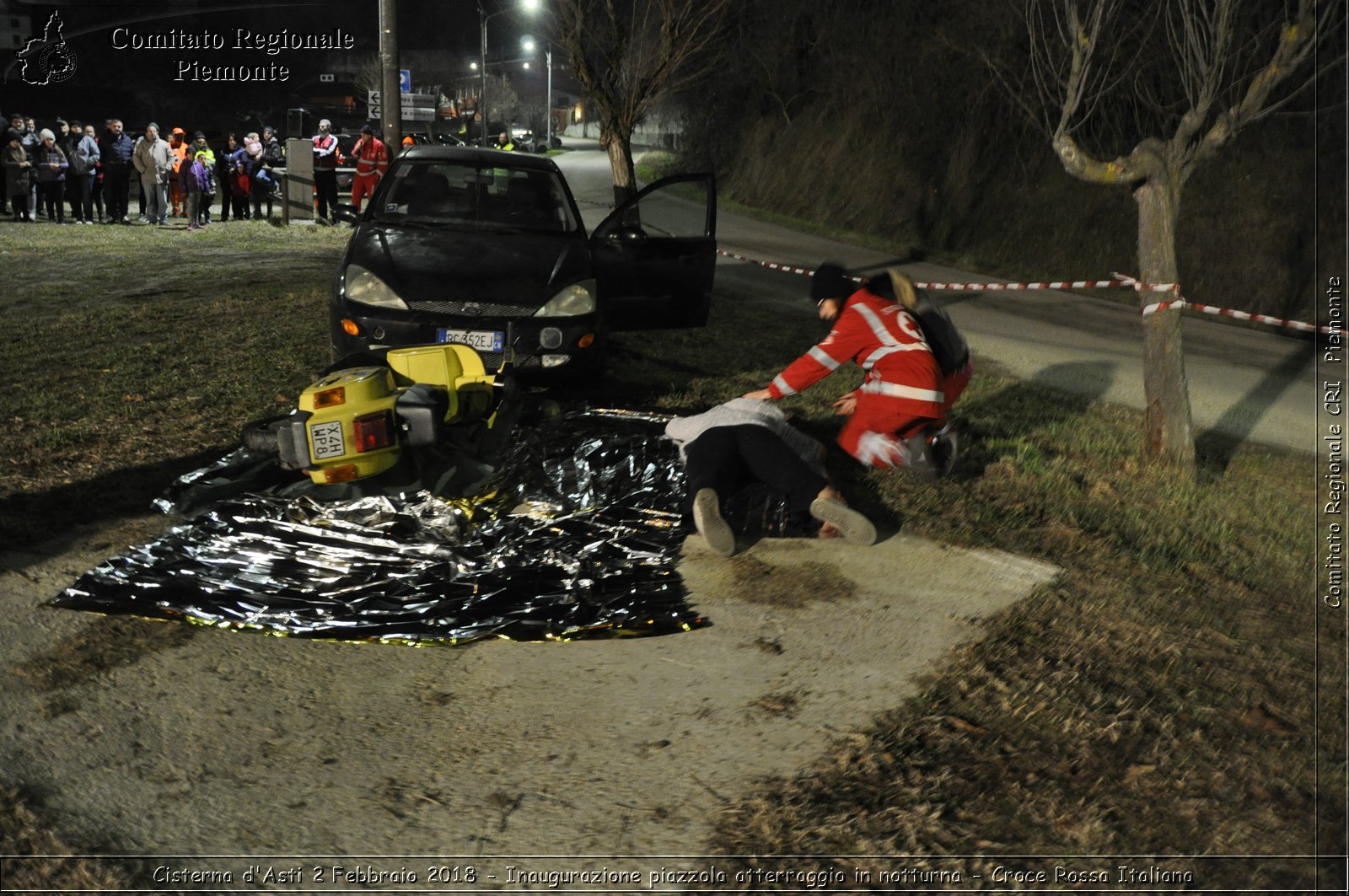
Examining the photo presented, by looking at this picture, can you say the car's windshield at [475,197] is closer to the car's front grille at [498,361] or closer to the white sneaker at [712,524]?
the car's front grille at [498,361]

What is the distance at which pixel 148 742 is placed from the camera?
333 cm

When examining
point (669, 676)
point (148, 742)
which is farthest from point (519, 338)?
point (148, 742)

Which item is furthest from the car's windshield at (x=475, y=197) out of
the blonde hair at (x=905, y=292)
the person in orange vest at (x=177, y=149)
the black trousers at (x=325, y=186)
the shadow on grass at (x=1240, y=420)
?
the person in orange vest at (x=177, y=149)

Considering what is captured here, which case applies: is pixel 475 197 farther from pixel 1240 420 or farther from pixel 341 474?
pixel 1240 420

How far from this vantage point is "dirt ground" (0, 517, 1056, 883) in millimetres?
2994

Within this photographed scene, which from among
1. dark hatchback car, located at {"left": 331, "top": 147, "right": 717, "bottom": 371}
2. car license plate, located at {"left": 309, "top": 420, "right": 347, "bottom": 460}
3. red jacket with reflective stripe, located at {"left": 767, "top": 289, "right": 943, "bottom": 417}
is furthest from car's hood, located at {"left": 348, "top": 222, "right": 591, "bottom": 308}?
red jacket with reflective stripe, located at {"left": 767, "top": 289, "right": 943, "bottom": 417}

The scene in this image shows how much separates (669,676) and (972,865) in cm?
131

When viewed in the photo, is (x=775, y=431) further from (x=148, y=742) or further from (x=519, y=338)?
(x=148, y=742)

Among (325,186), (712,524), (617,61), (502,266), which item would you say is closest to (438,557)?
(712,524)

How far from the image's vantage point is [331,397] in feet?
16.8

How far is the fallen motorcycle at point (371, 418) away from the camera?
16.8 feet

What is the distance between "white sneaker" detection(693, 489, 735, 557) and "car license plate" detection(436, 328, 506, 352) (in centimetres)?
250

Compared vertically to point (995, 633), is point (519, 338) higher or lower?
higher

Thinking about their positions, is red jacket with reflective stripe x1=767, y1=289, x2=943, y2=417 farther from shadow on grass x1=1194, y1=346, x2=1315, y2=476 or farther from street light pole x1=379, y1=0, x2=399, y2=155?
street light pole x1=379, y1=0, x2=399, y2=155
